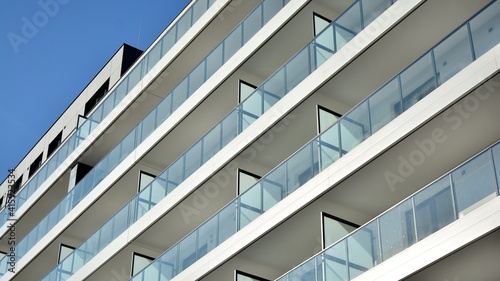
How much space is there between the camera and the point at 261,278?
71.2 ft

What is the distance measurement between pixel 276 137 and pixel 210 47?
7.16 meters

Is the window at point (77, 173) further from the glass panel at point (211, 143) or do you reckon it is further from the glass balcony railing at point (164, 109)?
the glass panel at point (211, 143)

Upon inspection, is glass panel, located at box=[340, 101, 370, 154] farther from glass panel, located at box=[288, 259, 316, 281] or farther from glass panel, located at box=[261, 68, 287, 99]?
glass panel, located at box=[261, 68, 287, 99]

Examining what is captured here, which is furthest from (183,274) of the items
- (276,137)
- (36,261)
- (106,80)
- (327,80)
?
(106,80)

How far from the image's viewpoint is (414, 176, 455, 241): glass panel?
1565 cm

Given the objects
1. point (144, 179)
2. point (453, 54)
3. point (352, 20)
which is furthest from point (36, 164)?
point (453, 54)

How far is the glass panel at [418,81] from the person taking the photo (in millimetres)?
17734

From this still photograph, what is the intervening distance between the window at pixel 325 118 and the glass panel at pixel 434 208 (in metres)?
5.10

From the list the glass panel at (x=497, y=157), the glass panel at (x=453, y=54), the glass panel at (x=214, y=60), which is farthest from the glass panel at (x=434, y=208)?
the glass panel at (x=214, y=60)

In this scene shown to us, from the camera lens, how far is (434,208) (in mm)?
15922

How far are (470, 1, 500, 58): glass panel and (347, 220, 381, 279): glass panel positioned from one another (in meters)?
4.01

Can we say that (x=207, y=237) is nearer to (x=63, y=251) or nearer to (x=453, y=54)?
(x=453, y=54)

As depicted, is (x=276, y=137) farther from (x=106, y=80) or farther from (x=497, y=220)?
(x=106, y=80)

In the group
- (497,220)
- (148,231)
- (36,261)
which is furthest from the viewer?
(36,261)
